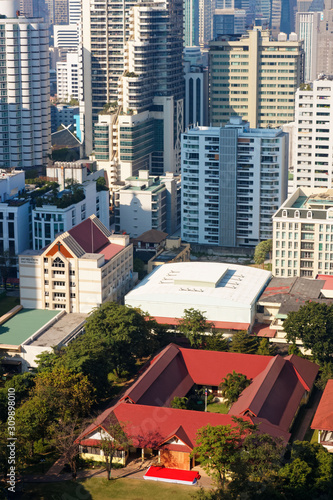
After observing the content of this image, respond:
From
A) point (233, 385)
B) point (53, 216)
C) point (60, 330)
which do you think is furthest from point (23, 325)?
point (53, 216)

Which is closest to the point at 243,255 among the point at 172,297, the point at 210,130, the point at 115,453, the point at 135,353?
the point at 210,130

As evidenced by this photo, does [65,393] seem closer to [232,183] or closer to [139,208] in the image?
[139,208]

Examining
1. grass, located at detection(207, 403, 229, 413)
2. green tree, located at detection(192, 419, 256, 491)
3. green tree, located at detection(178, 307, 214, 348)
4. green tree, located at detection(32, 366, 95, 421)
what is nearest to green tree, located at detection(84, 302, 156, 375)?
green tree, located at detection(178, 307, 214, 348)

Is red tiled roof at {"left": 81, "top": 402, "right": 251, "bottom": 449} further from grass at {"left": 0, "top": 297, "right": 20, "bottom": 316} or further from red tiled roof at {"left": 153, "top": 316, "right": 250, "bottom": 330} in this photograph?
grass at {"left": 0, "top": 297, "right": 20, "bottom": 316}

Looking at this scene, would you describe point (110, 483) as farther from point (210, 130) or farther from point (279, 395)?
point (210, 130)

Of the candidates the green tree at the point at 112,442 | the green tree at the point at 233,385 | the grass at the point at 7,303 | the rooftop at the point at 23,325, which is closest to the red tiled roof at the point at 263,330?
the green tree at the point at 233,385
